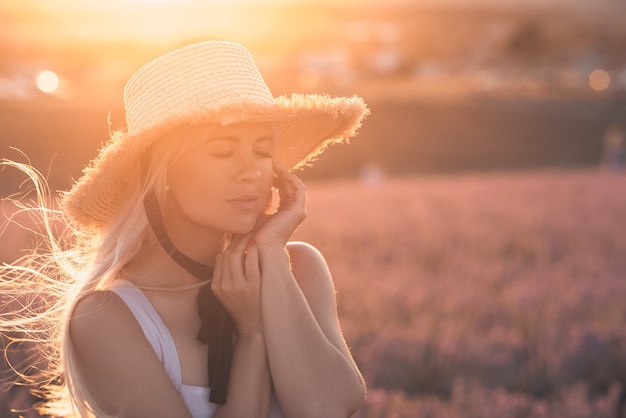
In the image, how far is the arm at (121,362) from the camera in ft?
8.38

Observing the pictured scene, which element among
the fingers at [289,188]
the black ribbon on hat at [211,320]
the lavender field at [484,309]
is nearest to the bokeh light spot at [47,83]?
the lavender field at [484,309]

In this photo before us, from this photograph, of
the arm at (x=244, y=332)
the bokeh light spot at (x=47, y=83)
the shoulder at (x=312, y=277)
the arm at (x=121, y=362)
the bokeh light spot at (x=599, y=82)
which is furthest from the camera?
the bokeh light spot at (x=599, y=82)

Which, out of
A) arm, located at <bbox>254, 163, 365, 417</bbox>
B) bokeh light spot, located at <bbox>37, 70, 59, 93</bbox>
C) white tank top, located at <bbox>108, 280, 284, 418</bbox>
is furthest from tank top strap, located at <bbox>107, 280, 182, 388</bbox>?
bokeh light spot, located at <bbox>37, 70, 59, 93</bbox>

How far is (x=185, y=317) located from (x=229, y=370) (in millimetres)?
223

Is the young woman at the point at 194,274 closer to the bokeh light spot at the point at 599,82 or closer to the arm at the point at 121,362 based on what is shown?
the arm at the point at 121,362

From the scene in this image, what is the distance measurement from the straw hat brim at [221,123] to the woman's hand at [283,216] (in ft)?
0.31

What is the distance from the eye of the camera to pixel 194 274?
2854 mm

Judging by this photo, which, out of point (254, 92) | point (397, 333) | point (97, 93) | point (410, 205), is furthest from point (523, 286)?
point (97, 93)

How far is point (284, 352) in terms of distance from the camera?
8.82 ft

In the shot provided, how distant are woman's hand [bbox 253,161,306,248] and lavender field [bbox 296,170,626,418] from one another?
1527mm

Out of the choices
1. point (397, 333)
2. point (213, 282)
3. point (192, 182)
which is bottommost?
point (397, 333)

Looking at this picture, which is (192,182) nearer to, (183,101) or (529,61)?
(183,101)

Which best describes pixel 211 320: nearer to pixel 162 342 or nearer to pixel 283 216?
pixel 162 342

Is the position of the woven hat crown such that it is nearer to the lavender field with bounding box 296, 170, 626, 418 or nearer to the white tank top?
the white tank top
